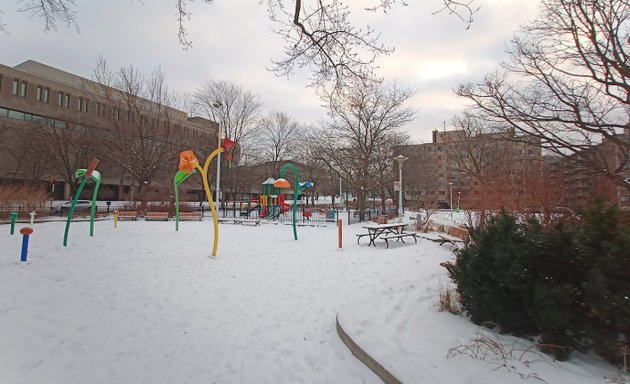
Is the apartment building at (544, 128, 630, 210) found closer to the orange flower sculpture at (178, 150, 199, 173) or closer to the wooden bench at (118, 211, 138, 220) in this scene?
the orange flower sculpture at (178, 150, 199, 173)

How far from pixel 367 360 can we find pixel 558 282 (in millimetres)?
2162

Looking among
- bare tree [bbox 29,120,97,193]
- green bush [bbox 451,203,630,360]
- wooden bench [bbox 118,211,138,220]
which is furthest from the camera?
bare tree [bbox 29,120,97,193]

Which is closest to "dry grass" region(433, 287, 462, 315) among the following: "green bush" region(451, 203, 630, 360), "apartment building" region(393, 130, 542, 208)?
Result: "green bush" region(451, 203, 630, 360)

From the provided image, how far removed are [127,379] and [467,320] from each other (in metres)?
4.09

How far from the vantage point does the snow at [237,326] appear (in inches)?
129

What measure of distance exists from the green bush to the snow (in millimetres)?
245

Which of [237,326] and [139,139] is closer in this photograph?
[237,326]

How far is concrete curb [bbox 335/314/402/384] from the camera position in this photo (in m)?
Answer: 3.08

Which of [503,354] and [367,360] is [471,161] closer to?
[503,354]

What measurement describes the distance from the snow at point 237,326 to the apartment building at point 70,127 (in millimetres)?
26757

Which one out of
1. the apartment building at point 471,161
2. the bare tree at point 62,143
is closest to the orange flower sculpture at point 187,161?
the apartment building at point 471,161

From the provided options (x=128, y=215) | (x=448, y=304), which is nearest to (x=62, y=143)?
(x=128, y=215)

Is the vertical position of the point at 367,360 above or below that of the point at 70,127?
below

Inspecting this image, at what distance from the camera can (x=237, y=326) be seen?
Answer: 4703mm
